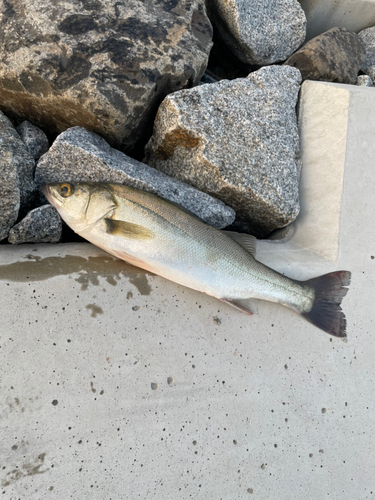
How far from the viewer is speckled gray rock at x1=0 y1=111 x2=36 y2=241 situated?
258cm

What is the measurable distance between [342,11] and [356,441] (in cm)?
466

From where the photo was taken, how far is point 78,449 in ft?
7.24

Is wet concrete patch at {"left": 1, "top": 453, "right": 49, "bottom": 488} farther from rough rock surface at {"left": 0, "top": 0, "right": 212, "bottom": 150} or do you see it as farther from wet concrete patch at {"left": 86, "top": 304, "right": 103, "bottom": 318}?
rough rock surface at {"left": 0, "top": 0, "right": 212, "bottom": 150}

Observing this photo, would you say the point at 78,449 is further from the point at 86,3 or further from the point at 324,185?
the point at 86,3

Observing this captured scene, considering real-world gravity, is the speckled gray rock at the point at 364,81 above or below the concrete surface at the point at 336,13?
below

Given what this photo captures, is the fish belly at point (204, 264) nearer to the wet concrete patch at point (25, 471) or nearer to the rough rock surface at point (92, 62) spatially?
the rough rock surface at point (92, 62)

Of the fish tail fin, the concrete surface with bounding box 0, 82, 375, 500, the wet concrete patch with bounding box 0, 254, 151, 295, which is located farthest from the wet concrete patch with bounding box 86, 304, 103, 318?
the fish tail fin

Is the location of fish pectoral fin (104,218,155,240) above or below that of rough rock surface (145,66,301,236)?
below

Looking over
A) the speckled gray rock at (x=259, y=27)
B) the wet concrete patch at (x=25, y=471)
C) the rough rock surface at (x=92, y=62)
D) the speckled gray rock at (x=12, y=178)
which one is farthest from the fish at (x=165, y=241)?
the speckled gray rock at (x=259, y=27)

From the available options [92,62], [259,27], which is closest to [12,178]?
[92,62]

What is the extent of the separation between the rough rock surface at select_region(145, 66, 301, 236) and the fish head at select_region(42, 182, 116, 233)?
0.82 meters

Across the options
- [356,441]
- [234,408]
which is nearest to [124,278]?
[234,408]

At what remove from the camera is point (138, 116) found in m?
3.00

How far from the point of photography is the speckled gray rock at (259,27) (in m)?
3.63
